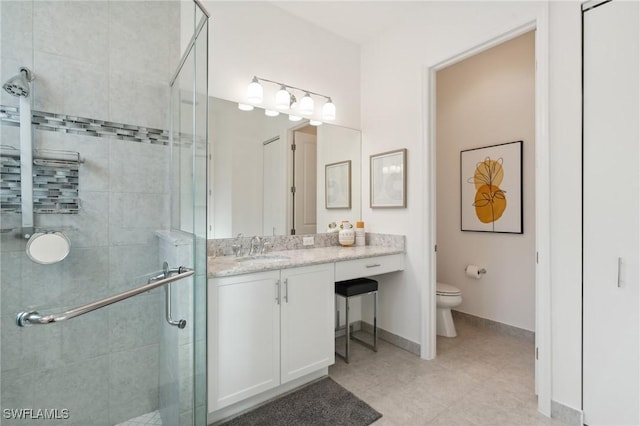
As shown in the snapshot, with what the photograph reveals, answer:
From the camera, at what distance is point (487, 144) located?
2957 millimetres

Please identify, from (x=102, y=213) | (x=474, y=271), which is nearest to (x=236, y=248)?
(x=102, y=213)

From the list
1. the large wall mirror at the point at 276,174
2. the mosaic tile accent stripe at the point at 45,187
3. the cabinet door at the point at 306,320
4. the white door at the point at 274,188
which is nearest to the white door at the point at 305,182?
the large wall mirror at the point at 276,174

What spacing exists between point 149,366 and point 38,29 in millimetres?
1817

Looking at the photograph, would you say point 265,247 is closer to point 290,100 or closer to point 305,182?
point 305,182

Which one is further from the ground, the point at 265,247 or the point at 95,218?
the point at 95,218

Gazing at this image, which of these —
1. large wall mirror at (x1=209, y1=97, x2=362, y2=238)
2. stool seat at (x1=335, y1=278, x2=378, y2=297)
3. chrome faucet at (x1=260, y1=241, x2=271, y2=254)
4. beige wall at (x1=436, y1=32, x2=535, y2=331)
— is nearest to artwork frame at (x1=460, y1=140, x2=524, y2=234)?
beige wall at (x1=436, y1=32, x2=535, y2=331)

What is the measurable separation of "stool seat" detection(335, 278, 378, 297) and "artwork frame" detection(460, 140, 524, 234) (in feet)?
4.61

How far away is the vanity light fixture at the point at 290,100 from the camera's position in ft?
7.31

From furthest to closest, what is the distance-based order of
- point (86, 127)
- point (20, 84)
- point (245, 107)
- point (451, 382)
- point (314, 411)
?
point (245, 107)
point (451, 382)
point (314, 411)
point (86, 127)
point (20, 84)

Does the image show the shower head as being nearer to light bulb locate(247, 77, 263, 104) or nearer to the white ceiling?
light bulb locate(247, 77, 263, 104)

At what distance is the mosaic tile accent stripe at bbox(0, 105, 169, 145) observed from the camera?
1.32 m

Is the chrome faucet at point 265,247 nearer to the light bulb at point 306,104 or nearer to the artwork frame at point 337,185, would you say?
the artwork frame at point 337,185

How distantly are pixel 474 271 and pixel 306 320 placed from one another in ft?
6.40

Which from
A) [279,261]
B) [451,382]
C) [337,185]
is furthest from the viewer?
[337,185]
